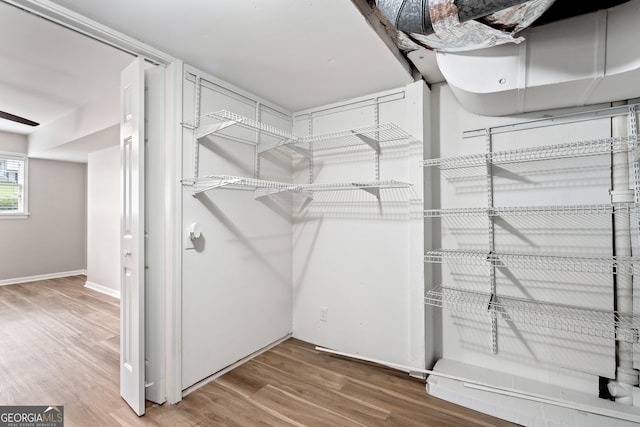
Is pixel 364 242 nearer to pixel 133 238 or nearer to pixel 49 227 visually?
pixel 133 238

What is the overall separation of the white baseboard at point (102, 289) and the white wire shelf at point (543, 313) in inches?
167

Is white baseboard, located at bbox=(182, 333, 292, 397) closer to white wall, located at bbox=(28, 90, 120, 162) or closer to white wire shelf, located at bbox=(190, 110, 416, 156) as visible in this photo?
white wire shelf, located at bbox=(190, 110, 416, 156)

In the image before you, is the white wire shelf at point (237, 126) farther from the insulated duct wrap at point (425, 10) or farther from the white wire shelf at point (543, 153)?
the white wire shelf at point (543, 153)

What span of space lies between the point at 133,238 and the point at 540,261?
247 cm

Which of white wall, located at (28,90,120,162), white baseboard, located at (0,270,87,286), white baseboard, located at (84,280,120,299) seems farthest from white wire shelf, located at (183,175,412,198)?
white baseboard, located at (0,270,87,286)

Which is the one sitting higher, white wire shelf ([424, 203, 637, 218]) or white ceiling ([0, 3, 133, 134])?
white ceiling ([0, 3, 133, 134])

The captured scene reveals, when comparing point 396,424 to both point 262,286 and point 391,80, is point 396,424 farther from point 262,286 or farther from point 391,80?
point 391,80

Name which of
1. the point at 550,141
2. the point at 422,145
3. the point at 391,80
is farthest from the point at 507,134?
the point at 391,80

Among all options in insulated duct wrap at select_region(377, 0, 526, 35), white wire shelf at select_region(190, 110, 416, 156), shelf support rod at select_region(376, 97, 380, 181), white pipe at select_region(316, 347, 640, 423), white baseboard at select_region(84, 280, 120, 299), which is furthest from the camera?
white baseboard at select_region(84, 280, 120, 299)

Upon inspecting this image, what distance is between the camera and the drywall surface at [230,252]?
6.36 ft

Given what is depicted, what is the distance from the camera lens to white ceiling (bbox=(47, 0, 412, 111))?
1385mm

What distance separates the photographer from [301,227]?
277cm

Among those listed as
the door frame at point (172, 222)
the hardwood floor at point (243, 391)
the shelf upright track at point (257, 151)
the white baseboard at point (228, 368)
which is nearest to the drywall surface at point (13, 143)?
the hardwood floor at point (243, 391)

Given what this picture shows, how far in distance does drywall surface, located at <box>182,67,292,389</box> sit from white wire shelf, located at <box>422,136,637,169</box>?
1.35 meters
